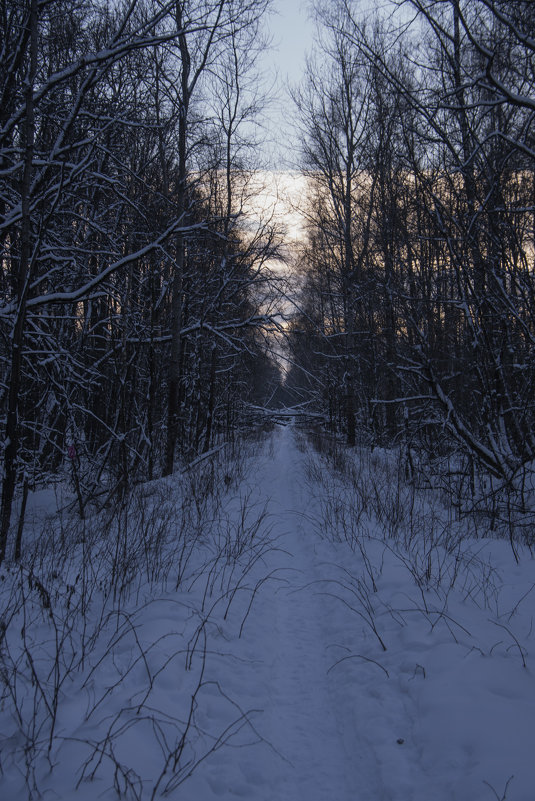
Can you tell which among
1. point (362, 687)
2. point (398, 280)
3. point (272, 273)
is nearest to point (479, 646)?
point (362, 687)

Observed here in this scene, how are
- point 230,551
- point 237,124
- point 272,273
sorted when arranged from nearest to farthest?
point 230,551 → point 272,273 → point 237,124

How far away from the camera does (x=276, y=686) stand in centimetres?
248

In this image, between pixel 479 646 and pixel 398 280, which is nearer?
pixel 479 646

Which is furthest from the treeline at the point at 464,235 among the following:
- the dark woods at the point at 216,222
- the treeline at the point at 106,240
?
the treeline at the point at 106,240

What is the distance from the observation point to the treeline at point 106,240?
4816 millimetres

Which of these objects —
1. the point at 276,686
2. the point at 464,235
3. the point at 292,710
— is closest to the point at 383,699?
the point at 292,710

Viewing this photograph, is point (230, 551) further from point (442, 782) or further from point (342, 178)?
Result: point (342, 178)

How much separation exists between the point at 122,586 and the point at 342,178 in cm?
1611

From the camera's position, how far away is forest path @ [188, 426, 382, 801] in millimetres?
1754

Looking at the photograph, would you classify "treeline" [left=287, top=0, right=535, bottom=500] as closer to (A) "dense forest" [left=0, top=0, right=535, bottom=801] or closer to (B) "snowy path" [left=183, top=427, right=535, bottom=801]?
(A) "dense forest" [left=0, top=0, right=535, bottom=801]

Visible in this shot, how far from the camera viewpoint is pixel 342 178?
51.2 feet

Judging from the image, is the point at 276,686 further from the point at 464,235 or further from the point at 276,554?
the point at 464,235

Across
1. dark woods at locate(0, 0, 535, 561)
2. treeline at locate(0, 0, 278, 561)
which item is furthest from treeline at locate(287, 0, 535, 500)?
treeline at locate(0, 0, 278, 561)

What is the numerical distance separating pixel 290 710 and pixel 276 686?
22 cm
